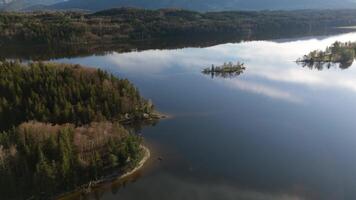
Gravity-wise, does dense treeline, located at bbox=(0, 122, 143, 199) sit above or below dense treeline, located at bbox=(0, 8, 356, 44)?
below

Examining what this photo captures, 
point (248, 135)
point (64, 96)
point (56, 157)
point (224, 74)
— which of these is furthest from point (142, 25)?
point (56, 157)

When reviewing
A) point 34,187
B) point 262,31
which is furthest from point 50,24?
point 34,187

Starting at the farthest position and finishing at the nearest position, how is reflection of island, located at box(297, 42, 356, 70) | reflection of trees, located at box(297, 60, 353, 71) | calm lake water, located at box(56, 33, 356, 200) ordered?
1. reflection of island, located at box(297, 42, 356, 70)
2. reflection of trees, located at box(297, 60, 353, 71)
3. calm lake water, located at box(56, 33, 356, 200)

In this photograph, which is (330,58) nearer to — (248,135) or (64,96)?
(248,135)

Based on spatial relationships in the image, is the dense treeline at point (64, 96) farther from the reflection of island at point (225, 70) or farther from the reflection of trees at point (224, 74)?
the reflection of island at point (225, 70)

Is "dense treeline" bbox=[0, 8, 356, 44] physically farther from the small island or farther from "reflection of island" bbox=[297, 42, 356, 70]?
the small island

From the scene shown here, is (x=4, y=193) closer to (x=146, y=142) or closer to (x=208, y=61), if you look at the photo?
(x=146, y=142)

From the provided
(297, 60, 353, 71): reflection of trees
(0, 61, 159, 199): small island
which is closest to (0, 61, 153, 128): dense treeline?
(0, 61, 159, 199): small island
